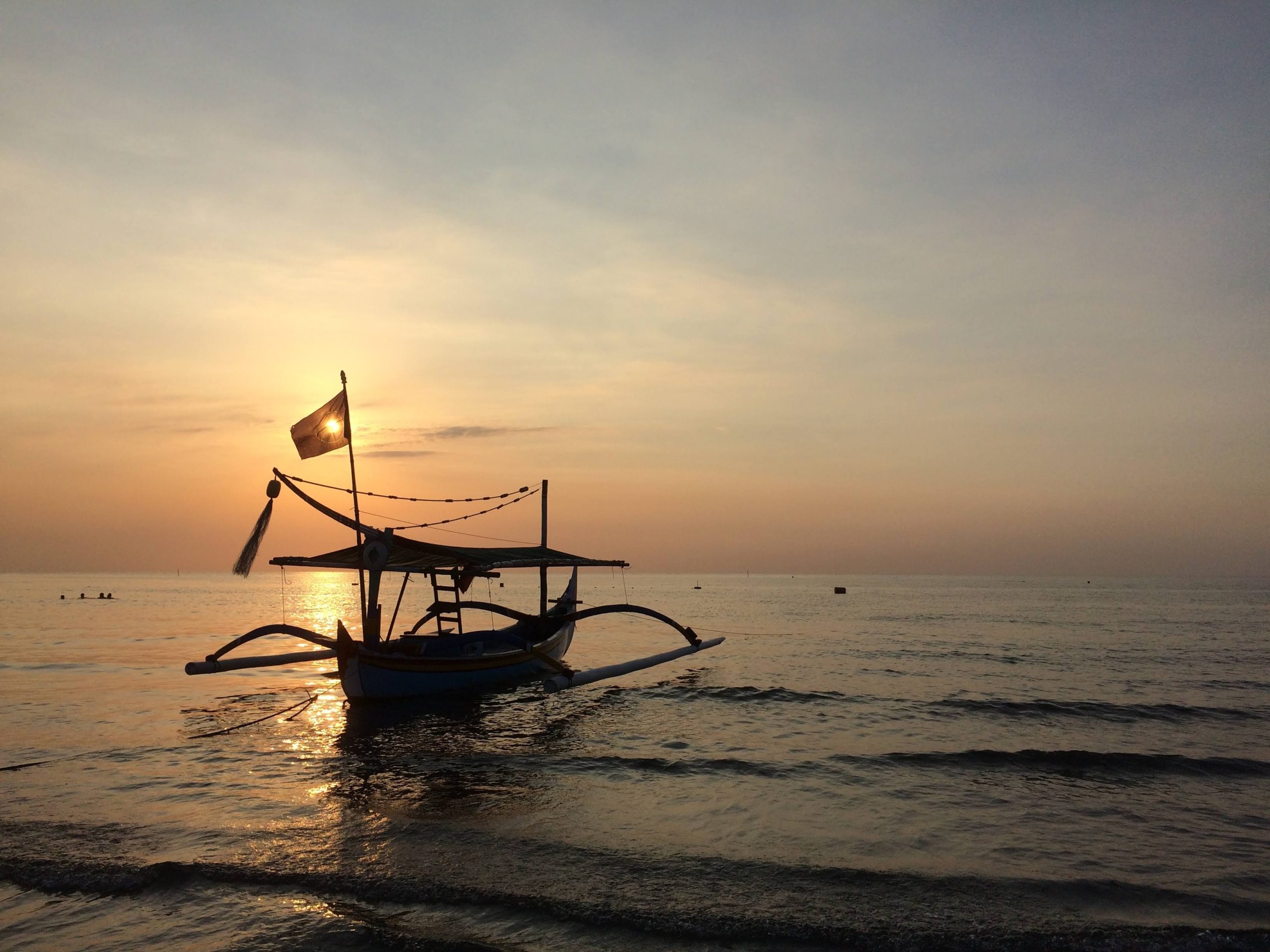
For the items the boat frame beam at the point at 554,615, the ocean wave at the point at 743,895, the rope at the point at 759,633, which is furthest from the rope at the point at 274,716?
the rope at the point at 759,633

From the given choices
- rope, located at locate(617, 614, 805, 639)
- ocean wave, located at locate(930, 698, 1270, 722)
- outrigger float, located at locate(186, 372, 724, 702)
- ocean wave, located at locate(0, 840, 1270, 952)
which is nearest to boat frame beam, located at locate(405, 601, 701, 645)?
outrigger float, located at locate(186, 372, 724, 702)

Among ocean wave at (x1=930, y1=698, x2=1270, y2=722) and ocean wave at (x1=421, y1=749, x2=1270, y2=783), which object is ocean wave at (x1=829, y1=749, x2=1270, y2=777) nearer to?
ocean wave at (x1=421, y1=749, x2=1270, y2=783)

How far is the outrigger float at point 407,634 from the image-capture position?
65.4 feet

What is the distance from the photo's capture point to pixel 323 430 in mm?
19672

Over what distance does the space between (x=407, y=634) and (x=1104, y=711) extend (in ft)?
73.1

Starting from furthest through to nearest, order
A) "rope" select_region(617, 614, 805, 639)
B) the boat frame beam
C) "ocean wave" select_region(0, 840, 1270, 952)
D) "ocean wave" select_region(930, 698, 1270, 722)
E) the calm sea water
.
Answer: "rope" select_region(617, 614, 805, 639) → the boat frame beam → "ocean wave" select_region(930, 698, 1270, 722) → the calm sea water → "ocean wave" select_region(0, 840, 1270, 952)

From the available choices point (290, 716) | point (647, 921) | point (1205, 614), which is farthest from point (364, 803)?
point (1205, 614)

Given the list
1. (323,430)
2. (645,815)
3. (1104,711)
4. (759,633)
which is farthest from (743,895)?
(759,633)

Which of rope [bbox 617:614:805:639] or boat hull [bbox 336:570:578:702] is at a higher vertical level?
boat hull [bbox 336:570:578:702]

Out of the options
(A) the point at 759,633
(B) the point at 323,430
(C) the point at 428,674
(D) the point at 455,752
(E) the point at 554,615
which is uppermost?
(B) the point at 323,430

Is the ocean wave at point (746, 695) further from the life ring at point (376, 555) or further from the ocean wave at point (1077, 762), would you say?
the life ring at point (376, 555)

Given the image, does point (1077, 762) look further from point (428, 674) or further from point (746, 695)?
point (428, 674)

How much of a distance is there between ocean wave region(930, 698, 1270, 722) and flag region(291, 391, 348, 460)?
20135 millimetres

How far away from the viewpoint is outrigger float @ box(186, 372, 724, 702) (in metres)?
19.9
